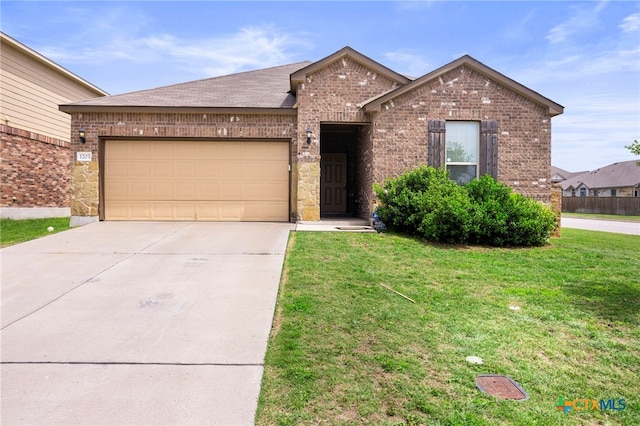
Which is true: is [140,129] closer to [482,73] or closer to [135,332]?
[135,332]

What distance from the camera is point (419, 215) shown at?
9.05 meters

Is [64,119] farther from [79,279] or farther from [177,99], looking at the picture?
[79,279]

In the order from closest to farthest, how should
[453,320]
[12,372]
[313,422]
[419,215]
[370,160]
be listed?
[313,422] < [12,372] < [453,320] < [419,215] < [370,160]

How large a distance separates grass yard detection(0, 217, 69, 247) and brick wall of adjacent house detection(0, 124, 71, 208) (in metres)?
1.03

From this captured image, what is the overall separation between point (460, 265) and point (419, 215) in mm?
2410

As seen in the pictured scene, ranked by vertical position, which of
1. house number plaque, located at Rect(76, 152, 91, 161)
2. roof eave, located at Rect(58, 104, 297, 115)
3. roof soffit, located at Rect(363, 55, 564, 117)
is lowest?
house number plaque, located at Rect(76, 152, 91, 161)

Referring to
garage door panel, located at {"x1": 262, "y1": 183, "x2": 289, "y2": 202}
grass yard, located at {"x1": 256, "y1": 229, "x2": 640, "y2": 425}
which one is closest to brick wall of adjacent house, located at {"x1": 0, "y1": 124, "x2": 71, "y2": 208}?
garage door panel, located at {"x1": 262, "y1": 183, "x2": 289, "y2": 202}

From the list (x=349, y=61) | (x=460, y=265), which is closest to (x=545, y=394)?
(x=460, y=265)

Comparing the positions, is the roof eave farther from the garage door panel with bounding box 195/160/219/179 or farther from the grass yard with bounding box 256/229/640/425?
the grass yard with bounding box 256/229/640/425

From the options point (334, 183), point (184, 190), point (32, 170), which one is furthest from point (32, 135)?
point (334, 183)

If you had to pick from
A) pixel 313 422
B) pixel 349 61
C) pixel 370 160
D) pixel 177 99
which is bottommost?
pixel 313 422

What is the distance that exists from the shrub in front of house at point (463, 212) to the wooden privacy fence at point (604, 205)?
95.9ft

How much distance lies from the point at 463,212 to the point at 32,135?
14.9 meters

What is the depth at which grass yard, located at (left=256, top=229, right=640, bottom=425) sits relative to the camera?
8.93ft
